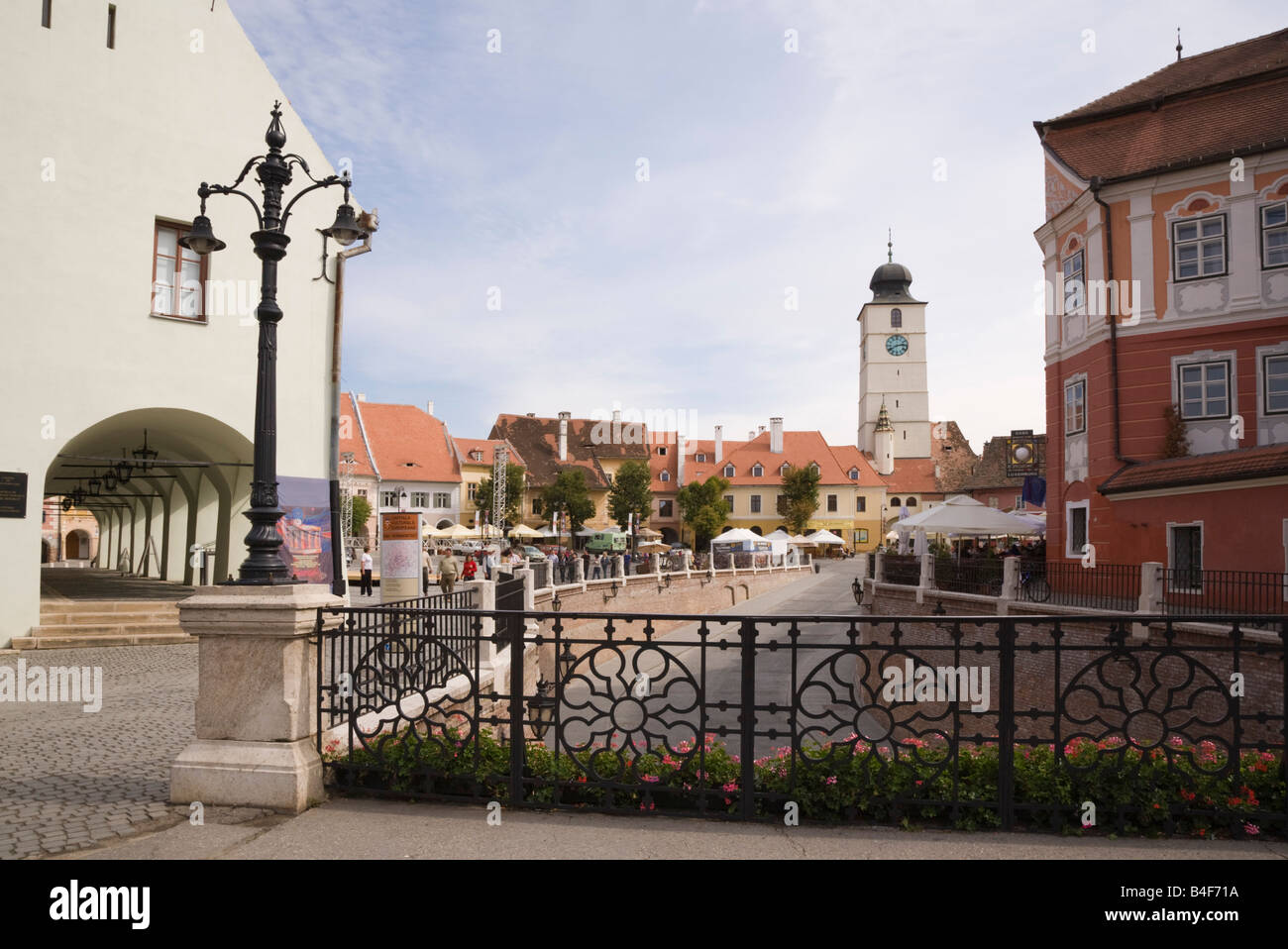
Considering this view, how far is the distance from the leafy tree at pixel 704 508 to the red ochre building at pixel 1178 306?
186ft

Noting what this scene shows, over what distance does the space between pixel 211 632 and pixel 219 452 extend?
15.5m

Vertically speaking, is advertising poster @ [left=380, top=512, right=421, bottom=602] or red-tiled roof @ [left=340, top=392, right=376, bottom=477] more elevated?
red-tiled roof @ [left=340, top=392, right=376, bottom=477]

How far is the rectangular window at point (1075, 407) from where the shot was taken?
77.0ft

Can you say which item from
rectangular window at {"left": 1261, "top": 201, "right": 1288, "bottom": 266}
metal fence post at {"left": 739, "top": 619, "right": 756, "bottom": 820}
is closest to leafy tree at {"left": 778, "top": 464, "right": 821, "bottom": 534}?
rectangular window at {"left": 1261, "top": 201, "right": 1288, "bottom": 266}

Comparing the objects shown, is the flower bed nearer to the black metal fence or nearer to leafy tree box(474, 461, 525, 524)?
the black metal fence

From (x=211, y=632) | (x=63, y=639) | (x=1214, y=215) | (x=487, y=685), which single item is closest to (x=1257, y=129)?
(x=1214, y=215)

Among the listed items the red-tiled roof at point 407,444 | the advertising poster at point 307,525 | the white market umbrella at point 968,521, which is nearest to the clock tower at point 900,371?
the red-tiled roof at point 407,444

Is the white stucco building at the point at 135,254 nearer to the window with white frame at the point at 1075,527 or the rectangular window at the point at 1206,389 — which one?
the window with white frame at the point at 1075,527

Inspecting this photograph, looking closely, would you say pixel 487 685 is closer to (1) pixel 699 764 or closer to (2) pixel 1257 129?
(1) pixel 699 764

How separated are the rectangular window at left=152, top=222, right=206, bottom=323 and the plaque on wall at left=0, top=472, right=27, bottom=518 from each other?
367 cm

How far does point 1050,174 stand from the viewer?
24922mm

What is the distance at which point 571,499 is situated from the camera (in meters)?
76.8

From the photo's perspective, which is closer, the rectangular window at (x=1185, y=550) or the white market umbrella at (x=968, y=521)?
the rectangular window at (x=1185, y=550)

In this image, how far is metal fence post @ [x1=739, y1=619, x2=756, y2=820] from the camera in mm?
5441
